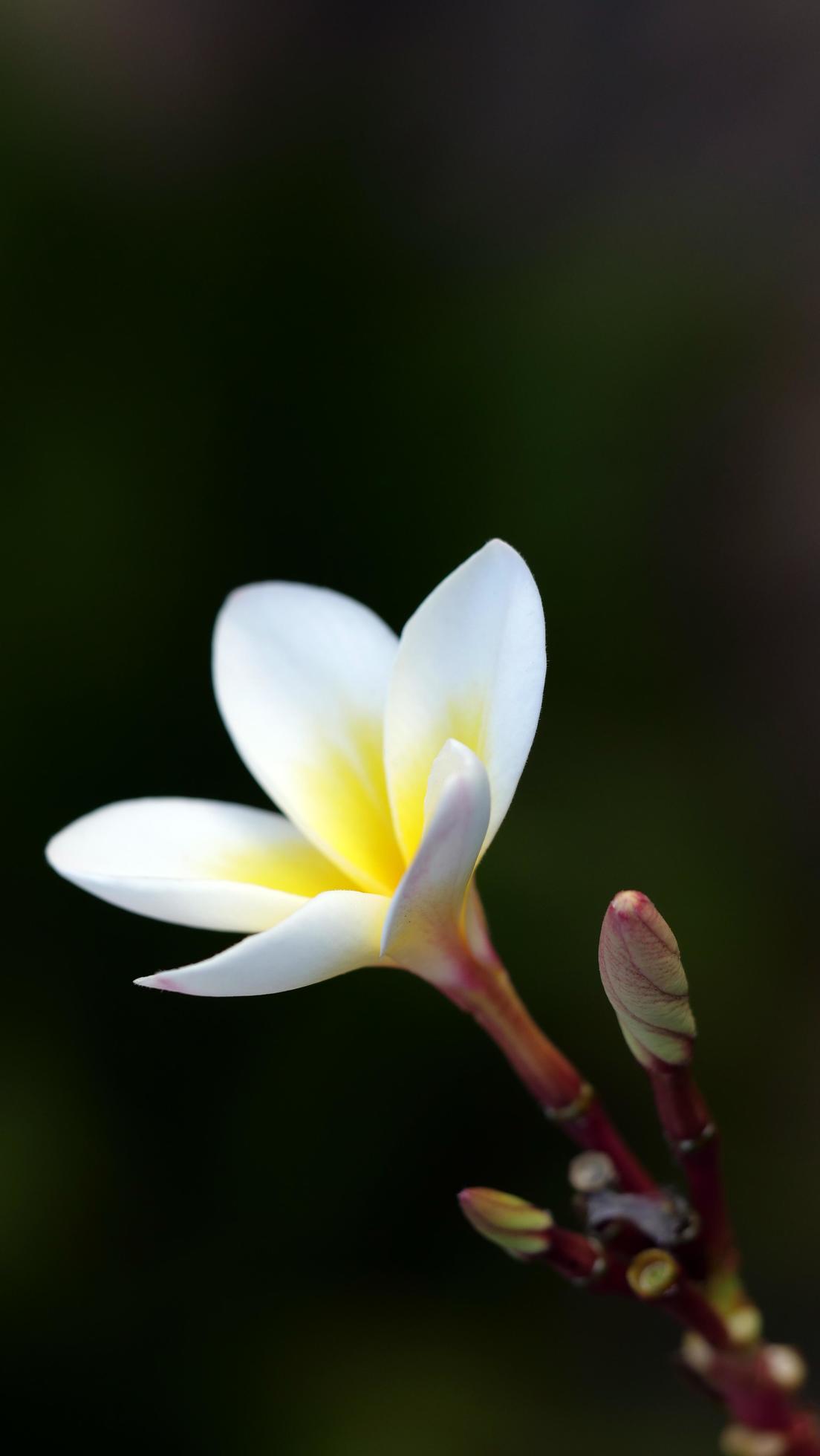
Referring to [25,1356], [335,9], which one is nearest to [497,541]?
[25,1356]

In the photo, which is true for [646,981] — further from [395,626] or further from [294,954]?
[395,626]

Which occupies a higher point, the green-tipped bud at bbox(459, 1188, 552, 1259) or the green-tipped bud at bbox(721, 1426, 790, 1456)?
the green-tipped bud at bbox(459, 1188, 552, 1259)

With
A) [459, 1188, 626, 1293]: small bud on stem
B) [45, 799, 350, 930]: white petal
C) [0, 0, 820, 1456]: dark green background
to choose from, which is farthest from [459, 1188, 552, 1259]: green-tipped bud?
[0, 0, 820, 1456]: dark green background

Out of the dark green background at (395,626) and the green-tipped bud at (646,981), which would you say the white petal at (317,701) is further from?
the dark green background at (395,626)

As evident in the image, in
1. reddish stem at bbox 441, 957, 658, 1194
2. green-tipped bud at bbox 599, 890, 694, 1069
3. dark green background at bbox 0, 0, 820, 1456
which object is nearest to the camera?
green-tipped bud at bbox 599, 890, 694, 1069

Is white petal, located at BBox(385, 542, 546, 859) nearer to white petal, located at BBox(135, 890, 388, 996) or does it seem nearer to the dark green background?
white petal, located at BBox(135, 890, 388, 996)

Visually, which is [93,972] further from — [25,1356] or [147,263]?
[147,263]

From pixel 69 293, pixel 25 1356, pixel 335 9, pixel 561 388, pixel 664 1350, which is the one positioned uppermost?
pixel 335 9
